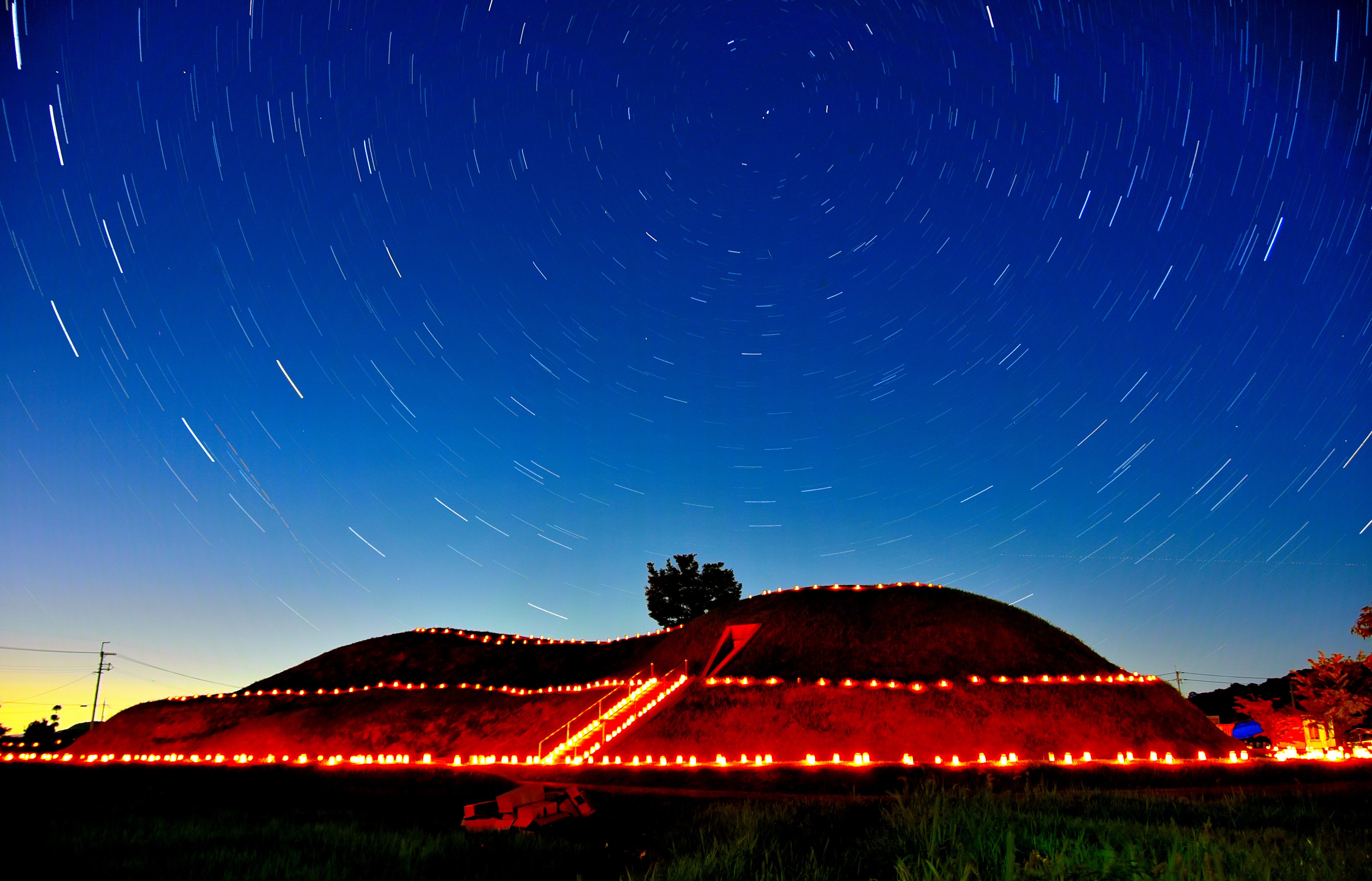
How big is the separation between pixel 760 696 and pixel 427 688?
15.3m

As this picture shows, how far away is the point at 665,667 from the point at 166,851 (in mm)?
22273

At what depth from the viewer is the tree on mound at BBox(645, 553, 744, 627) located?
2329 inches

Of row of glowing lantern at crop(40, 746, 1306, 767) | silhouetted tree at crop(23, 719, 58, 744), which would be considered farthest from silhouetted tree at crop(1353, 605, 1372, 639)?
silhouetted tree at crop(23, 719, 58, 744)

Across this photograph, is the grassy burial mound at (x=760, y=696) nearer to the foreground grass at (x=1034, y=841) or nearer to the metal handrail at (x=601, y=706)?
the metal handrail at (x=601, y=706)

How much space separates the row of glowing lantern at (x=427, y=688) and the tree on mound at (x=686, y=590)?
85.0ft

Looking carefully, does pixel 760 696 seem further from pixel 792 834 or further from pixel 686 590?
pixel 686 590

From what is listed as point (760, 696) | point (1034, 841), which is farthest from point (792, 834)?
point (760, 696)

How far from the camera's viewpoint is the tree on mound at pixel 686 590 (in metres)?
59.2

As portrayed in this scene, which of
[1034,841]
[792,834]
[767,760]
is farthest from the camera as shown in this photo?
[767,760]

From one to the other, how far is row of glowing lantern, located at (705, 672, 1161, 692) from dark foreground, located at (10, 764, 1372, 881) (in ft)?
22.2

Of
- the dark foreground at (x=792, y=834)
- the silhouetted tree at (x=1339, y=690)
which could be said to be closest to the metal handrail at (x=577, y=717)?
the dark foreground at (x=792, y=834)

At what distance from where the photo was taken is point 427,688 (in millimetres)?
32906

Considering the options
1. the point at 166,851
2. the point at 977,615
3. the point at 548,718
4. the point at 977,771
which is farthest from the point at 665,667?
the point at 166,851

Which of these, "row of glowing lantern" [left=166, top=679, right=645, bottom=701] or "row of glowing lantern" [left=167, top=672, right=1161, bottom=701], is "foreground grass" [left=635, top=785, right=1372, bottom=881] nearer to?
"row of glowing lantern" [left=167, top=672, right=1161, bottom=701]
